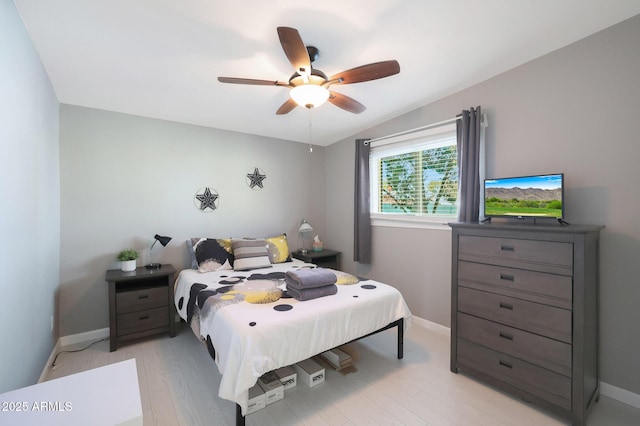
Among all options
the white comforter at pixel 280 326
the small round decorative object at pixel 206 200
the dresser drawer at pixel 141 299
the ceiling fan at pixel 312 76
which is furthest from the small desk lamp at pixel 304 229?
the ceiling fan at pixel 312 76

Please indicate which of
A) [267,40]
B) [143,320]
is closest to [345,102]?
[267,40]

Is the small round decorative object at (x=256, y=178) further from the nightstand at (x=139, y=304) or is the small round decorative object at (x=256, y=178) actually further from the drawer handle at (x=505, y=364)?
the drawer handle at (x=505, y=364)

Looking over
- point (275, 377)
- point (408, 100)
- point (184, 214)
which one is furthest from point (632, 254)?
point (184, 214)

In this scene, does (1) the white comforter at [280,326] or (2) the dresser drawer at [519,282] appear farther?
(2) the dresser drawer at [519,282]

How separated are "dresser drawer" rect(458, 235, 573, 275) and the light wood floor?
0.96 metres

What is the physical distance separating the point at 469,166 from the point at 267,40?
6.71ft

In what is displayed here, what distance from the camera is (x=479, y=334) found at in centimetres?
211

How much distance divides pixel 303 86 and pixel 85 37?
4.89 ft

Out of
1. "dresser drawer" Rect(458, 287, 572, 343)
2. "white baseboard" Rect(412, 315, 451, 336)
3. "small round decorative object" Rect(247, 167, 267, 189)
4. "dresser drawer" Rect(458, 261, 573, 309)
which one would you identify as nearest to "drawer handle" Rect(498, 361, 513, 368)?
"dresser drawer" Rect(458, 287, 572, 343)

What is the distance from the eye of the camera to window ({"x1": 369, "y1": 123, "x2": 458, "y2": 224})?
9.68 ft

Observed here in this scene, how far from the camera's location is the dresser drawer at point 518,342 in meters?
1.73

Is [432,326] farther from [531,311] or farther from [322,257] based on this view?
[322,257]

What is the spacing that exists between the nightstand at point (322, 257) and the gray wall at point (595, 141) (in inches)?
90.6

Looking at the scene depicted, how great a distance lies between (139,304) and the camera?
2699mm
